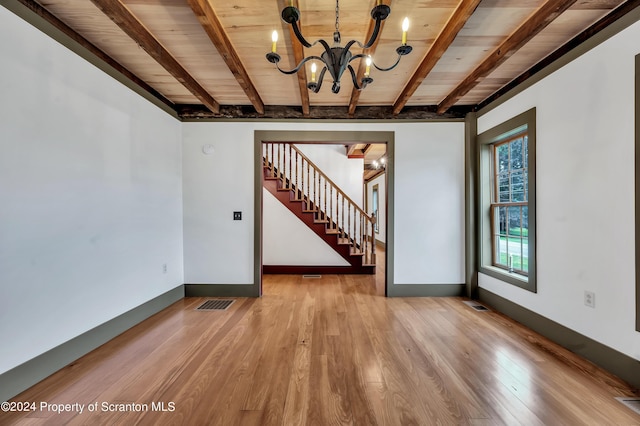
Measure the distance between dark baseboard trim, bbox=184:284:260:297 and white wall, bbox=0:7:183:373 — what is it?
68cm

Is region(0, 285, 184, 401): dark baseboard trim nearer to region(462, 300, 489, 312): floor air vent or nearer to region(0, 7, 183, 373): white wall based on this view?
region(0, 7, 183, 373): white wall

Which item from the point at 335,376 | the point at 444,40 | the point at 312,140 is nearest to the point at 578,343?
the point at 335,376

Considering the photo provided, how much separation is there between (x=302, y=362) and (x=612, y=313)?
93.3 inches

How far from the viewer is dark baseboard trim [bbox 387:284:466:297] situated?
3635 millimetres

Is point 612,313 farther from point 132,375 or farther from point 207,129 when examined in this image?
point 207,129

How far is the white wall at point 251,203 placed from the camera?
3641 millimetres

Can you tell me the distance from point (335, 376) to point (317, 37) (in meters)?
2.72

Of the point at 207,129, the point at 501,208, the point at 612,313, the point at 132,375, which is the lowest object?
the point at 132,375

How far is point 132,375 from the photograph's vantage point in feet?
6.23

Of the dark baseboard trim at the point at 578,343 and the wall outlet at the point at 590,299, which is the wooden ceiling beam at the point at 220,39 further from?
the dark baseboard trim at the point at 578,343

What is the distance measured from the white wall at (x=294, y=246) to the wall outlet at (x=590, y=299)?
11.5 ft

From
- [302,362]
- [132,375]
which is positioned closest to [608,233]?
[302,362]

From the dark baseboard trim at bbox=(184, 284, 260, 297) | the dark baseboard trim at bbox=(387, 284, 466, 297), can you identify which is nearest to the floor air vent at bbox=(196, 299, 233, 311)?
the dark baseboard trim at bbox=(184, 284, 260, 297)

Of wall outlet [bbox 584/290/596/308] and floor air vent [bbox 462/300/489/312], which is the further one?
floor air vent [bbox 462/300/489/312]
